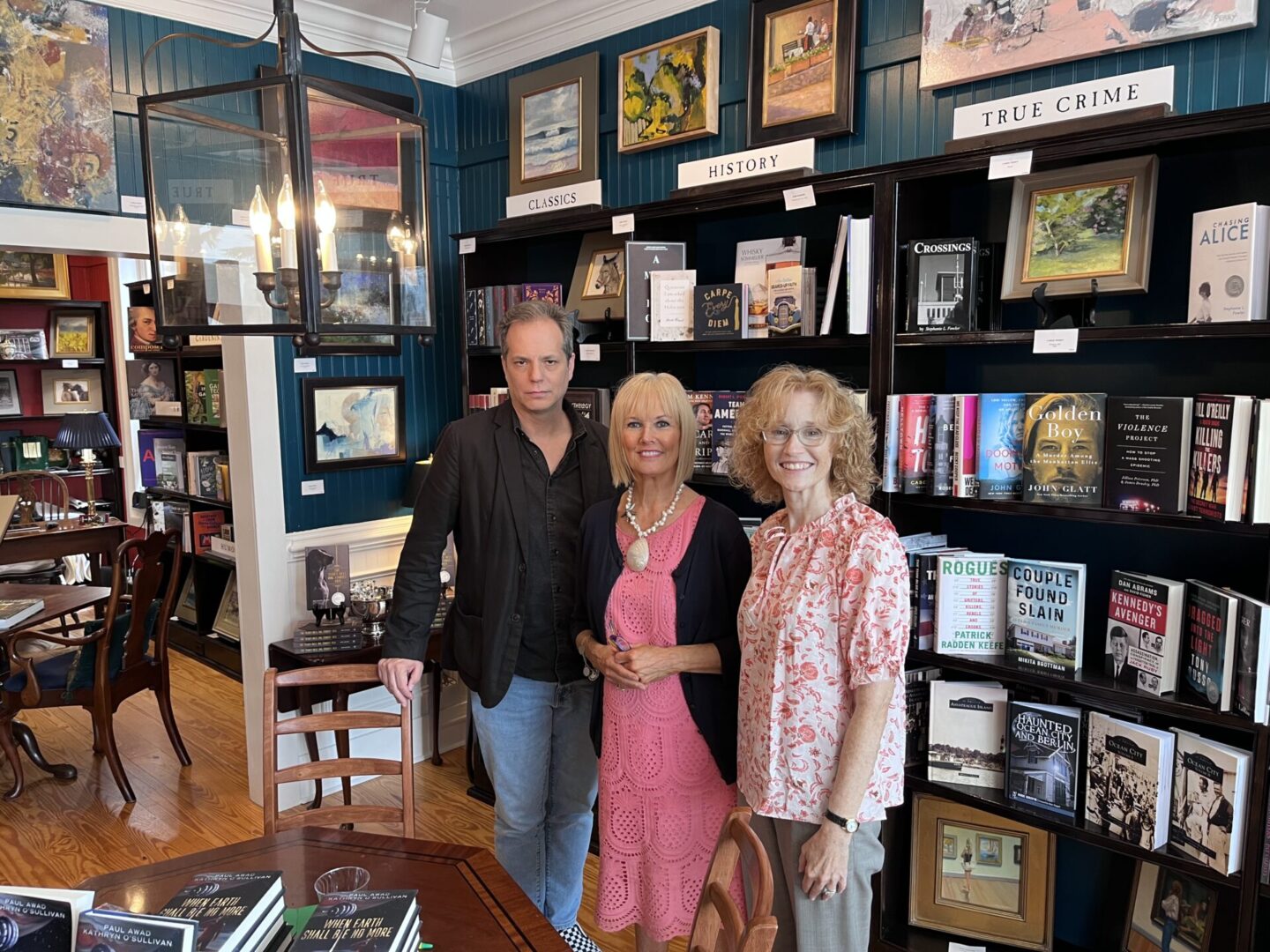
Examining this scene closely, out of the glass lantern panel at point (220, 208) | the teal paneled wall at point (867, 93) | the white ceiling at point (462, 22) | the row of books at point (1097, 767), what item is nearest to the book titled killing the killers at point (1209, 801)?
the row of books at point (1097, 767)

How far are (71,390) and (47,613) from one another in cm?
Answer: 420

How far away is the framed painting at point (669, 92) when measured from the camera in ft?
9.76

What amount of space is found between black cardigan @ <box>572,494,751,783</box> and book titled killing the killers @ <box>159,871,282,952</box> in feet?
3.08

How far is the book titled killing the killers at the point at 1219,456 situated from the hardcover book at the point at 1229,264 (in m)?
0.19

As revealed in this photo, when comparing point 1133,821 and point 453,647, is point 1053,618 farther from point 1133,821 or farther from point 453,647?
point 453,647

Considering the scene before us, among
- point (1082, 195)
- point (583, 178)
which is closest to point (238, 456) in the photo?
point (583, 178)

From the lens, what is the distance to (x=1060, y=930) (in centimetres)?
247

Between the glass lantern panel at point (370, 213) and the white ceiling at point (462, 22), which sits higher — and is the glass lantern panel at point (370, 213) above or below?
below

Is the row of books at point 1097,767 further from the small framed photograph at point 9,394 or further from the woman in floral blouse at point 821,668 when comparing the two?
the small framed photograph at point 9,394

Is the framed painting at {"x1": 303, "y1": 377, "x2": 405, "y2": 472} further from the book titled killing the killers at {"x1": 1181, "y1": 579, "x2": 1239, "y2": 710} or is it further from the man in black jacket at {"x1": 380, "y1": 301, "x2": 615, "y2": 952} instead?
the book titled killing the killers at {"x1": 1181, "y1": 579, "x2": 1239, "y2": 710}

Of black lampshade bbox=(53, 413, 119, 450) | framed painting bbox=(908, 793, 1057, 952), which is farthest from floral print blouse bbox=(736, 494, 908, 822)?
black lampshade bbox=(53, 413, 119, 450)

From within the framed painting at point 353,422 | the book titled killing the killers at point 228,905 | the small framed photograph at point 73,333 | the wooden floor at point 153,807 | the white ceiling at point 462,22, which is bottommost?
the wooden floor at point 153,807

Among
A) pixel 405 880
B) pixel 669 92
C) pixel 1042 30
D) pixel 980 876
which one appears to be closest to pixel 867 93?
pixel 1042 30

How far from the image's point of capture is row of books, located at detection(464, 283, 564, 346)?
341cm
